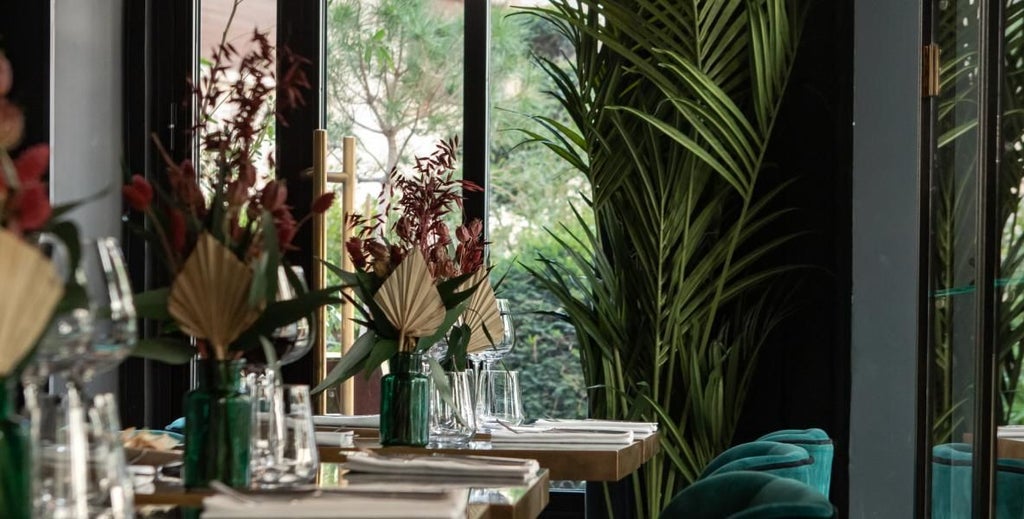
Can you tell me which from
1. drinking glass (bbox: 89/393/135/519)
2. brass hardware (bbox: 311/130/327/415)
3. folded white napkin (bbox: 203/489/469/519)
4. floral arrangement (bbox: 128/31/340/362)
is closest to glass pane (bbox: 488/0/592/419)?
brass hardware (bbox: 311/130/327/415)

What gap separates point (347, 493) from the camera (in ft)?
4.83

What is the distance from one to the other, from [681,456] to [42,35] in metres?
2.50

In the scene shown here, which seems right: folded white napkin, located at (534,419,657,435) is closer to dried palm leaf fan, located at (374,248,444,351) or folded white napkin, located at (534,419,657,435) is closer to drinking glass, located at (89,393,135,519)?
dried palm leaf fan, located at (374,248,444,351)

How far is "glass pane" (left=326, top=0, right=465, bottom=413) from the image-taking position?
185 inches

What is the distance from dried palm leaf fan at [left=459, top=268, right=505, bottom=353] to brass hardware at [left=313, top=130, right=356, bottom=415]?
1.54m

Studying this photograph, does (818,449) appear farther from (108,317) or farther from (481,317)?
(108,317)

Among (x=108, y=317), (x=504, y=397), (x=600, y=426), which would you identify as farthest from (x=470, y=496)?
(x=600, y=426)

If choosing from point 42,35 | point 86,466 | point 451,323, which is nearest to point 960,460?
point 451,323

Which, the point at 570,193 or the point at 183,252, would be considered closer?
the point at 183,252

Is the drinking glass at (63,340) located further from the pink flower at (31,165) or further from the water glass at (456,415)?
the water glass at (456,415)

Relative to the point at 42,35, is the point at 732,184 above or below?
below

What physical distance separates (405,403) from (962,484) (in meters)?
1.35

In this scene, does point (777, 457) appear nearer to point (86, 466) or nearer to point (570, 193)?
point (86, 466)

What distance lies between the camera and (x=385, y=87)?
4754 mm
